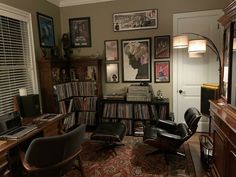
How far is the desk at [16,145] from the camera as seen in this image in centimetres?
180

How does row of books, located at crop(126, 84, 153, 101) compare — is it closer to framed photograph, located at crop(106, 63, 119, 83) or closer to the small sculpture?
framed photograph, located at crop(106, 63, 119, 83)

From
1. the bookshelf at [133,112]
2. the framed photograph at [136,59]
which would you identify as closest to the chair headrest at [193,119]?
the bookshelf at [133,112]

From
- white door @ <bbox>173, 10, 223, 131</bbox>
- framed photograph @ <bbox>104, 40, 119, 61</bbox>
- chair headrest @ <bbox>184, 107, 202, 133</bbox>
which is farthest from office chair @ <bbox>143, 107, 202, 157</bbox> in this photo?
framed photograph @ <bbox>104, 40, 119, 61</bbox>

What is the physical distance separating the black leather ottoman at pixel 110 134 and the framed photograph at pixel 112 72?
117cm

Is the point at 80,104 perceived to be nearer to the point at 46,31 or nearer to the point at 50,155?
the point at 46,31

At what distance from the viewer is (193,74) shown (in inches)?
145

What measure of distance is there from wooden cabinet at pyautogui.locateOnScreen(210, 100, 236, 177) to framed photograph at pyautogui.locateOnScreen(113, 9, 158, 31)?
218cm

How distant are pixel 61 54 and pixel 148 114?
2.29 metres

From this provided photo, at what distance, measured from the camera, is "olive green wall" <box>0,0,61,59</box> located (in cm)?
304

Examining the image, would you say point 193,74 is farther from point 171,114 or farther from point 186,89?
point 171,114

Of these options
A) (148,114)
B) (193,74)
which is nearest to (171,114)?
(148,114)

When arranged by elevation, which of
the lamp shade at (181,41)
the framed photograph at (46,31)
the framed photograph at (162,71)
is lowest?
the framed photograph at (162,71)

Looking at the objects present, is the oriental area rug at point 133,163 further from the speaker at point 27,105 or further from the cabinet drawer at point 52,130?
the speaker at point 27,105

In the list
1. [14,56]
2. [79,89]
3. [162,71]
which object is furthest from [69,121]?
[162,71]
